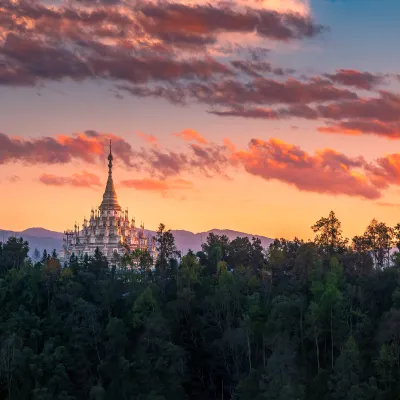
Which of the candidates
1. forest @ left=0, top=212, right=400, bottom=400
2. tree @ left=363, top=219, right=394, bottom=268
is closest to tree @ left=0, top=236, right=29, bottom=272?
forest @ left=0, top=212, right=400, bottom=400

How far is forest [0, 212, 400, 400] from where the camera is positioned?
8400 centimetres

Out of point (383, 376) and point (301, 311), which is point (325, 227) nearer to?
point (301, 311)

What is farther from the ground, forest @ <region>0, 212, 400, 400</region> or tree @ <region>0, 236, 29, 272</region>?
tree @ <region>0, 236, 29, 272</region>

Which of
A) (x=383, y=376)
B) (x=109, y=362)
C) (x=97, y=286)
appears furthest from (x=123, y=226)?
(x=383, y=376)

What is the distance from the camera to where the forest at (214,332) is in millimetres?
84000

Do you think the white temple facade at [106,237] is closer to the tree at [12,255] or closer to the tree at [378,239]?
the tree at [12,255]

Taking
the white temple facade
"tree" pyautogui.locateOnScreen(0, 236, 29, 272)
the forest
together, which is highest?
the white temple facade

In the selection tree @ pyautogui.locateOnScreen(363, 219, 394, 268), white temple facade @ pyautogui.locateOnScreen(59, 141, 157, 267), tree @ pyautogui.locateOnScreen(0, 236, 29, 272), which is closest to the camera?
tree @ pyautogui.locateOnScreen(363, 219, 394, 268)

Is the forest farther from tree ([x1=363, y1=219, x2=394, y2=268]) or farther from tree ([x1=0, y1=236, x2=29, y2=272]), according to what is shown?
tree ([x1=0, y1=236, x2=29, y2=272])

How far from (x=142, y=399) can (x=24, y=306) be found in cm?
2365

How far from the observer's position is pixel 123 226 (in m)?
197

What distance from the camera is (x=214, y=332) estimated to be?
9712cm

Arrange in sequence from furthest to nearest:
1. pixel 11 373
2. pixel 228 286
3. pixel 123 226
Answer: pixel 123 226 < pixel 228 286 < pixel 11 373

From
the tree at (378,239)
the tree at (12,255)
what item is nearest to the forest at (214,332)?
the tree at (378,239)
